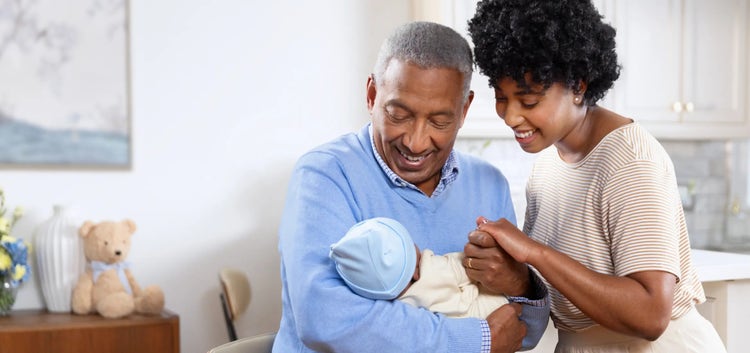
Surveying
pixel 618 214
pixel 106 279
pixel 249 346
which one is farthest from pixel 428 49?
pixel 106 279

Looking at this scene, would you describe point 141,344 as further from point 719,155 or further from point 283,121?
point 719,155

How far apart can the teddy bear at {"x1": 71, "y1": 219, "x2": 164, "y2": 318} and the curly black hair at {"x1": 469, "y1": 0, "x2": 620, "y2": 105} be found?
171 centimetres

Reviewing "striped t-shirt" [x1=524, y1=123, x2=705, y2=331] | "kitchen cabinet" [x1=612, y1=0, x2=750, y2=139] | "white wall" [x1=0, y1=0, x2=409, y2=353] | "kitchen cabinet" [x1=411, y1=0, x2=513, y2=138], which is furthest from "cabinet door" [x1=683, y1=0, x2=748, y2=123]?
"striped t-shirt" [x1=524, y1=123, x2=705, y2=331]

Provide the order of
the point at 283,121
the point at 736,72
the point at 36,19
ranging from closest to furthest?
the point at 36,19 → the point at 283,121 → the point at 736,72

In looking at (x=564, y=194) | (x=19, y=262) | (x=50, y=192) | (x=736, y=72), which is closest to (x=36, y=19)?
(x=50, y=192)

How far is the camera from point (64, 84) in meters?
3.01

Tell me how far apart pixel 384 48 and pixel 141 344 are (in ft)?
5.14

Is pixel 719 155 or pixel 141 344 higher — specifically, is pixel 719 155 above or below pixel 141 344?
above

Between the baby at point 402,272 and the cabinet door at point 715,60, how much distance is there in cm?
266

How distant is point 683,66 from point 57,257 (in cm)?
281

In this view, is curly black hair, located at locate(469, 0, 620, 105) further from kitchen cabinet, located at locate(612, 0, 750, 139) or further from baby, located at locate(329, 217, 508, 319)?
kitchen cabinet, located at locate(612, 0, 750, 139)

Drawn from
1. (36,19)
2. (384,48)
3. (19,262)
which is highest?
(36,19)

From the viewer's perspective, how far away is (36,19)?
9.74 ft

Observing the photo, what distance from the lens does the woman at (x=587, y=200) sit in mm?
1472
